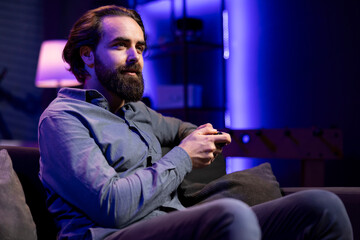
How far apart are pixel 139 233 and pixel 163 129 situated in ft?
2.37

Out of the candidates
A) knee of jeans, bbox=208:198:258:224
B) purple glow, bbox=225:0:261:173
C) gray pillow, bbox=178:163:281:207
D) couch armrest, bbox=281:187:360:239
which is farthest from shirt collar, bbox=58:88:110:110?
purple glow, bbox=225:0:261:173

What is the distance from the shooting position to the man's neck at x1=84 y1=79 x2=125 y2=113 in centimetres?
154

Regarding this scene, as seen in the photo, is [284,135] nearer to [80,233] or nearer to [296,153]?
[296,153]

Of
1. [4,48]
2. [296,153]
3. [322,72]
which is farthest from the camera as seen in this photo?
[4,48]

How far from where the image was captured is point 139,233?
41.0 inches

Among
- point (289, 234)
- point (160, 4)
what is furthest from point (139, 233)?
point (160, 4)

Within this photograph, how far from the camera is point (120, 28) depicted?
4.92 feet

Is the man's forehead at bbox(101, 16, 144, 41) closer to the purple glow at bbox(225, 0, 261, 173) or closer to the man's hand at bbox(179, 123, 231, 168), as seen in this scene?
the man's hand at bbox(179, 123, 231, 168)

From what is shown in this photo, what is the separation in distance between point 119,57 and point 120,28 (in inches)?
4.3

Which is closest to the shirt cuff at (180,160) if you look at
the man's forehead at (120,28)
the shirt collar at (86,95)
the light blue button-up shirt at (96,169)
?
the light blue button-up shirt at (96,169)

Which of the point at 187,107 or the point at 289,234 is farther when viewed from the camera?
the point at 187,107

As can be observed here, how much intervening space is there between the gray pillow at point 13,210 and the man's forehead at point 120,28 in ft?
1.98

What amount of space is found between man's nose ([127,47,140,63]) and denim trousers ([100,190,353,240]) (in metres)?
0.65

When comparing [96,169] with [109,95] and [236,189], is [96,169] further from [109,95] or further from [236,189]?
[236,189]
